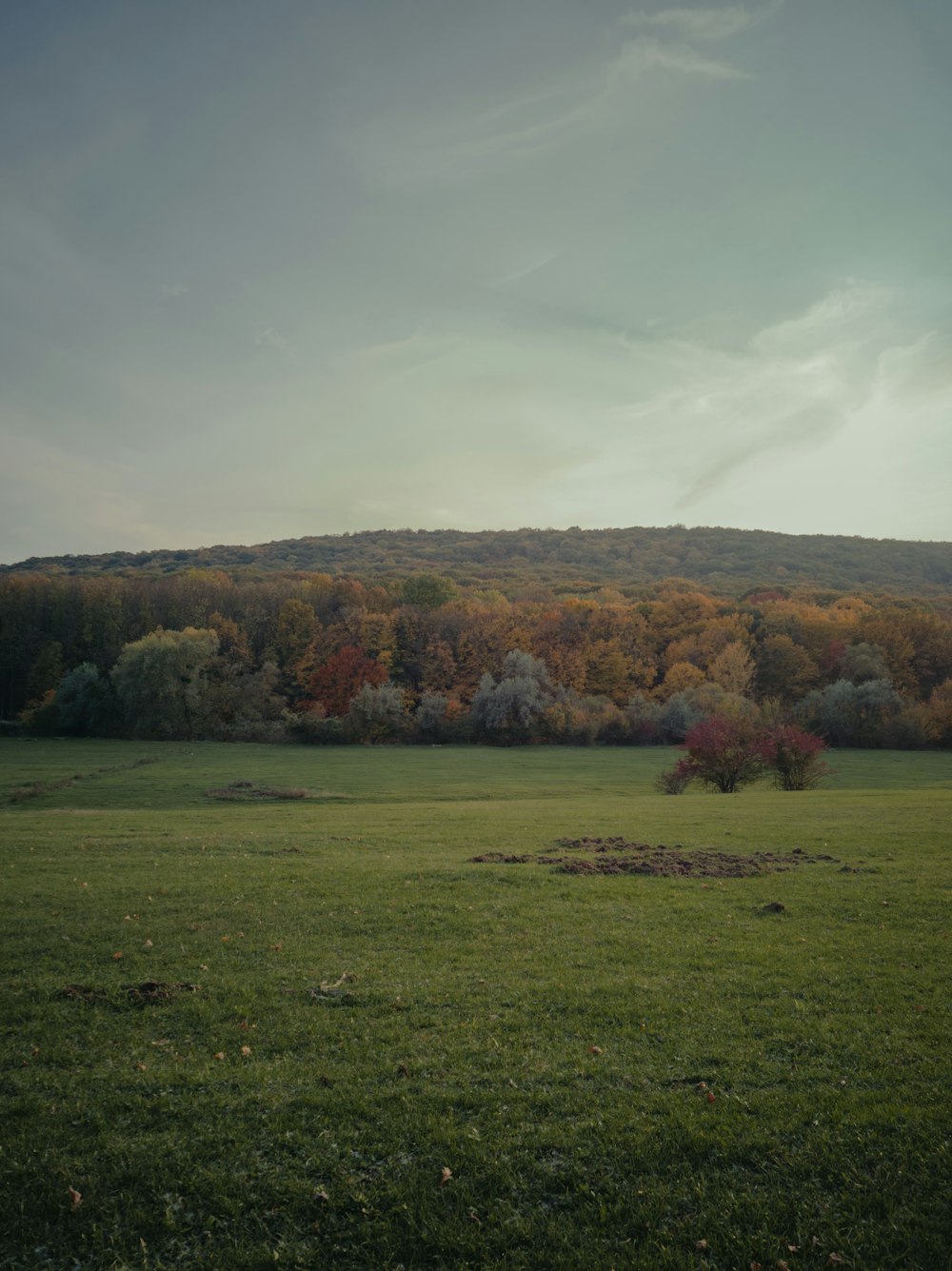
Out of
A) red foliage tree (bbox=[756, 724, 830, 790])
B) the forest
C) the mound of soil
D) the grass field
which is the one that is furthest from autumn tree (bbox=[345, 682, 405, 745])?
the mound of soil

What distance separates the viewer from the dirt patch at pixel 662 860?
18609mm

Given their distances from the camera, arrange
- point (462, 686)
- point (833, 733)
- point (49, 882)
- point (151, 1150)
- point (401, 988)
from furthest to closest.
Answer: point (462, 686) → point (833, 733) → point (49, 882) → point (401, 988) → point (151, 1150)

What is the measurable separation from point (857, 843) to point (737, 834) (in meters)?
3.74

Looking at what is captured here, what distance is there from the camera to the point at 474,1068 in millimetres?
8195

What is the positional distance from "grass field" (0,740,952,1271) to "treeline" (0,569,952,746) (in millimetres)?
64730

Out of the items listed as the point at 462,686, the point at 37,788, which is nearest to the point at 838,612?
the point at 462,686

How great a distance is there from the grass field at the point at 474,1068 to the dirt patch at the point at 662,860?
0.93 metres

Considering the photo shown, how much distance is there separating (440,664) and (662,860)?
3195 inches

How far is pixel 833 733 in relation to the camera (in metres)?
82.4

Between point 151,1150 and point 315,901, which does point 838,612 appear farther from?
point 151,1150

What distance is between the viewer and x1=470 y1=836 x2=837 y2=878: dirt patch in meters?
18.6

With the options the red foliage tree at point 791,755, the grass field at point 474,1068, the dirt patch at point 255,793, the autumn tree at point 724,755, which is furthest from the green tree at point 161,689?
the grass field at point 474,1068

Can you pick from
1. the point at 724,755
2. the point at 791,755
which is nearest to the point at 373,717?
the point at 724,755

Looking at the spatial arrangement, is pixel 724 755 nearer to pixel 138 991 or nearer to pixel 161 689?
pixel 138 991
